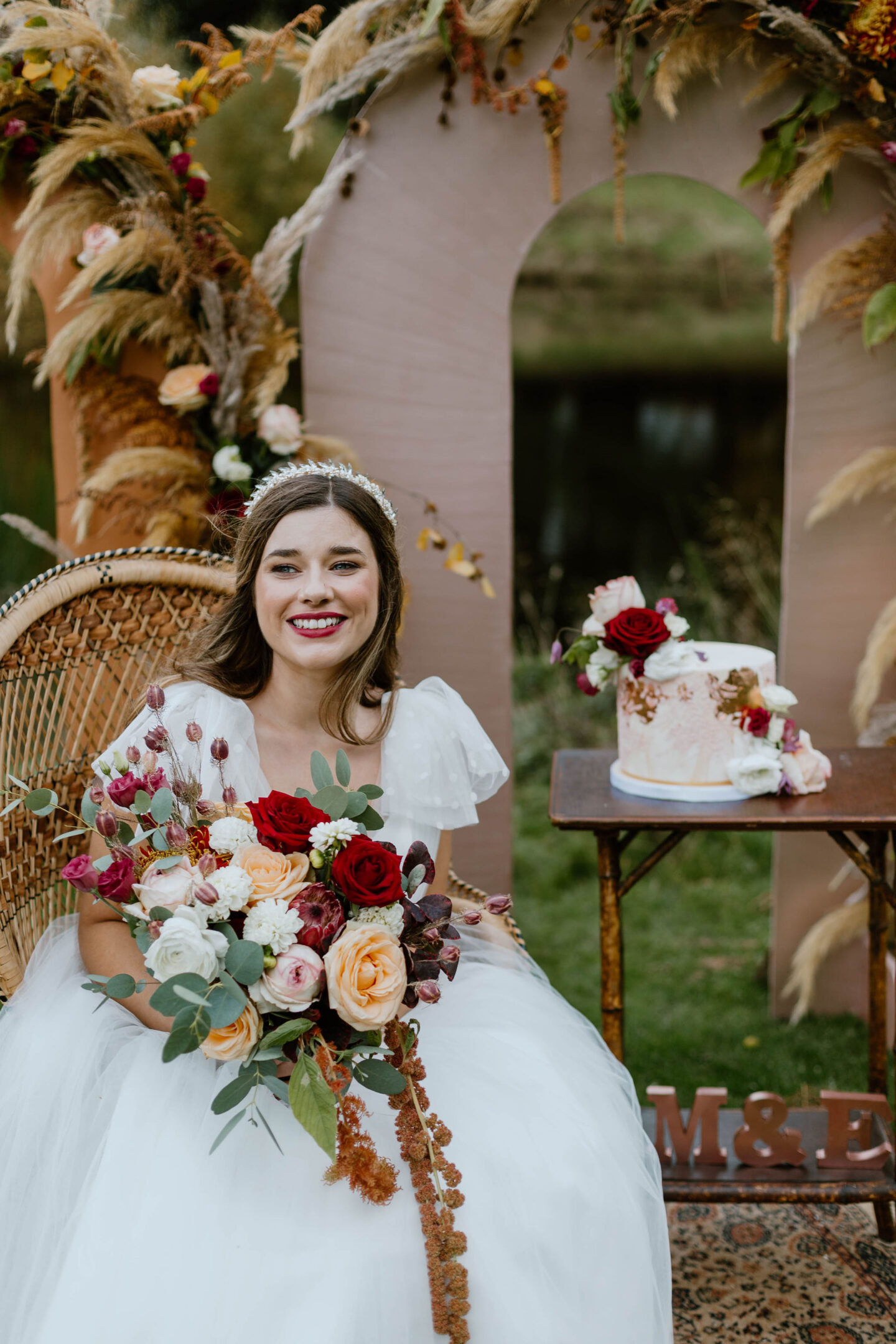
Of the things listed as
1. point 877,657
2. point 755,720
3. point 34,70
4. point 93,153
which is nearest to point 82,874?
point 755,720

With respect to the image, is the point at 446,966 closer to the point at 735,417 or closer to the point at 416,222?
the point at 416,222

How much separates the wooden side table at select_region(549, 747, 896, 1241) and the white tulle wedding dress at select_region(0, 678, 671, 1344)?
425 mm

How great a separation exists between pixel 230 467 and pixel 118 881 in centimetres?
152

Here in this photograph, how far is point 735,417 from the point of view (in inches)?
207

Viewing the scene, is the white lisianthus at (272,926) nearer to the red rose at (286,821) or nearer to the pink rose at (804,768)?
the red rose at (286,821)

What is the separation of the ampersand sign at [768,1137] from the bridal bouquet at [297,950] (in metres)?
1.02

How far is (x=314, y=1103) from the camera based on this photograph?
52.7 inches

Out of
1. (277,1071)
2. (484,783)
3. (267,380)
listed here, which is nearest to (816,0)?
(267,380)

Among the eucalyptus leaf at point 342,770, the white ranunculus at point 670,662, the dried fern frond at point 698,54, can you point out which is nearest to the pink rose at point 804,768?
the white ranunculus at point 670,662

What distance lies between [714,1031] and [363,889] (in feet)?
7.88

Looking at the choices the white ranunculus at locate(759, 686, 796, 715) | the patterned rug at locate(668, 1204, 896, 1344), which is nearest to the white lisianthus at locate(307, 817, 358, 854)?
the white ranunculus at locate(759, 686, 796, 715)

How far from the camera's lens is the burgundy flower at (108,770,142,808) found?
57.1 inches

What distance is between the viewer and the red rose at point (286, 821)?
1.43 m

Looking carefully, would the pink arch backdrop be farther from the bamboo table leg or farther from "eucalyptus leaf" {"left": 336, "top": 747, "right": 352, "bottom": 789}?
"eucalyptus leaf" {"left": 336, "top": 747, "right": 352, "bottom": 789}
